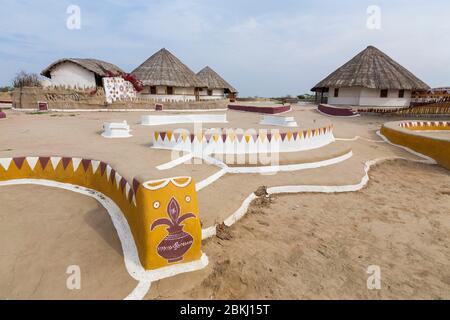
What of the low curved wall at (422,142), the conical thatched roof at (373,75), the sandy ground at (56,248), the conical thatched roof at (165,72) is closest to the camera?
the sandy ground at (56,248)

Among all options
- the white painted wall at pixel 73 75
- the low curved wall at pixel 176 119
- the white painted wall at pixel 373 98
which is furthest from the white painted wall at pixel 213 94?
the low curved wall at pixel 176 119

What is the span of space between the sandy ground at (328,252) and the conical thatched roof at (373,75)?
2387 cm

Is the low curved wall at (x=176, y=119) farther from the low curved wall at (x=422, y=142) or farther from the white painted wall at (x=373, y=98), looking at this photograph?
the white painted wall at (x=373, y=98)

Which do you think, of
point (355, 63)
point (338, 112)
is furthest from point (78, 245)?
point (355, 63)

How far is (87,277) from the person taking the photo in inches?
129

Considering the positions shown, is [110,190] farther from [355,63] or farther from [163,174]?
[355,63]

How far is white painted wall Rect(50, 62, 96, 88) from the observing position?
27359 mm

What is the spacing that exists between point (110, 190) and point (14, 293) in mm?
2473

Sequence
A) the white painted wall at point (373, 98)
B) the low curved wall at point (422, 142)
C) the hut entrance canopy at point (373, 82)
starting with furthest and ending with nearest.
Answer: the white painted wall at point (373, 98) → the hut entrance canopy at point (373, 82) → the low curved wall at point (422, 142)

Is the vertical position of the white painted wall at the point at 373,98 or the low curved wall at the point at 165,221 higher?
the white painted wall at the point at 373,98

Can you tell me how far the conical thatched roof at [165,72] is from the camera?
2858cm

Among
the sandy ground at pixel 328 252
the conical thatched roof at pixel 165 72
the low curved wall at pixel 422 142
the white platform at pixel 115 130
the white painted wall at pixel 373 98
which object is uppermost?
the conical thatched roof at pixel 165 72

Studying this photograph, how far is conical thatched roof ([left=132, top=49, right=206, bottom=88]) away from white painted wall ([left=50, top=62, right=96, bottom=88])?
16.0 ft

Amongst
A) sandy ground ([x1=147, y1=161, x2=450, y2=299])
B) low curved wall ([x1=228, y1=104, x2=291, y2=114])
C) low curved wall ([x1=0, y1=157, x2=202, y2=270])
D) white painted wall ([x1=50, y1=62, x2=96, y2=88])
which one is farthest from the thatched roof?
sandy ground ([x1=147, y1=161, x2=450, y2=299])
